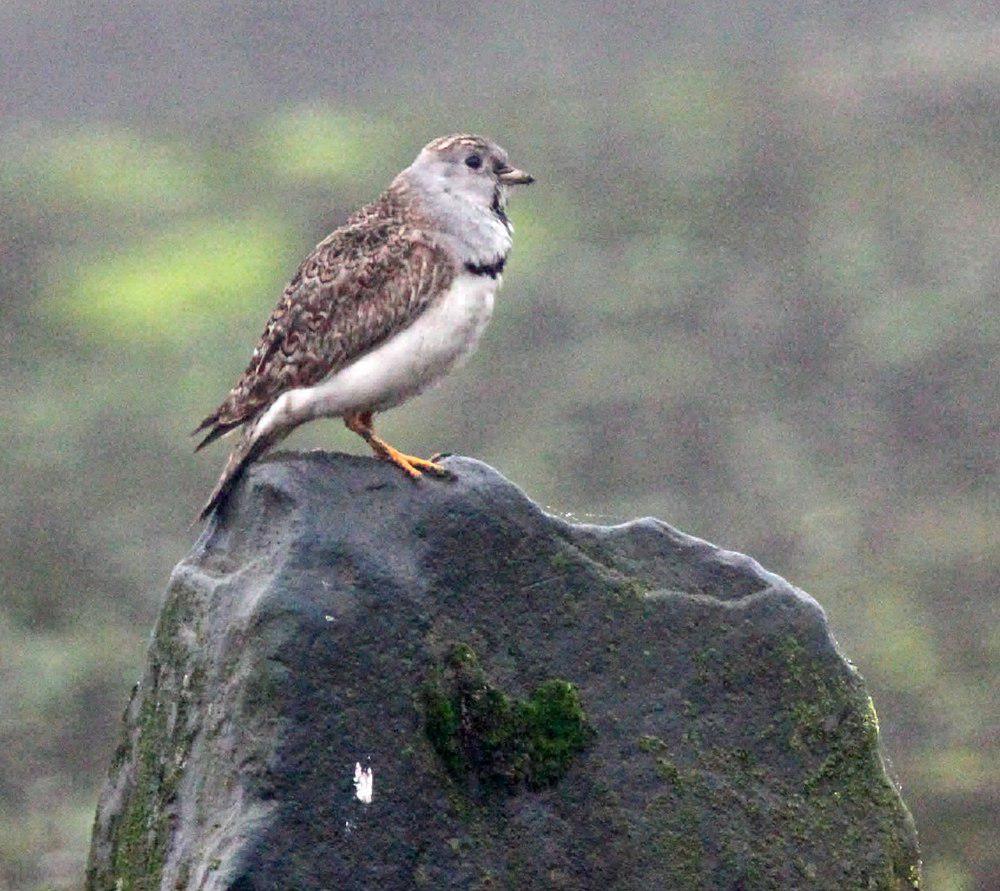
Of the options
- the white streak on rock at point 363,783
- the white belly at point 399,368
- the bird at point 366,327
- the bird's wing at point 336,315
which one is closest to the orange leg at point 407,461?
the bird at point 366,327

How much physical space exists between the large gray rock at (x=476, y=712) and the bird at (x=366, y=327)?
39 centimetres

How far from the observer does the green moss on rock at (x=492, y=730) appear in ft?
24.7

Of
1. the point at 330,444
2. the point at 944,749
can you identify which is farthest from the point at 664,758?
the point at 330,444

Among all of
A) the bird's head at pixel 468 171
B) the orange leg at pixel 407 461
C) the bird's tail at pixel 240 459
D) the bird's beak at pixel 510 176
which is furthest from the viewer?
the bird's beak at pixel 510 176

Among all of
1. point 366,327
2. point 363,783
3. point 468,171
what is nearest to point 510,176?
point 468,171

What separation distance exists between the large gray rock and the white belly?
0.38 metres

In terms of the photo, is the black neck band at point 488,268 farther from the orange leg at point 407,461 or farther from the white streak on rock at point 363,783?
the white streak on rock at point 363,783

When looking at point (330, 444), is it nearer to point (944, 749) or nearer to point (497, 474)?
point (944, 749)

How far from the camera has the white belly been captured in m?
8.23

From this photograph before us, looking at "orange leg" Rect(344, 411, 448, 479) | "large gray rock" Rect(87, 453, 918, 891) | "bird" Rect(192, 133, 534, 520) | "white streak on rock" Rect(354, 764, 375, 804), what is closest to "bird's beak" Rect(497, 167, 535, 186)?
"bird" Rect(192, 133, 534, 520)

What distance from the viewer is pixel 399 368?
27.1 feet

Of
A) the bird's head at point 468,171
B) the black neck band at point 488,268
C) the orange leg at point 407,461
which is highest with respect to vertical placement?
the bird's head at point 468,171

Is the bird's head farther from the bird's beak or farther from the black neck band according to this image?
the black neck band

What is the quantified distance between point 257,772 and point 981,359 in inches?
443
